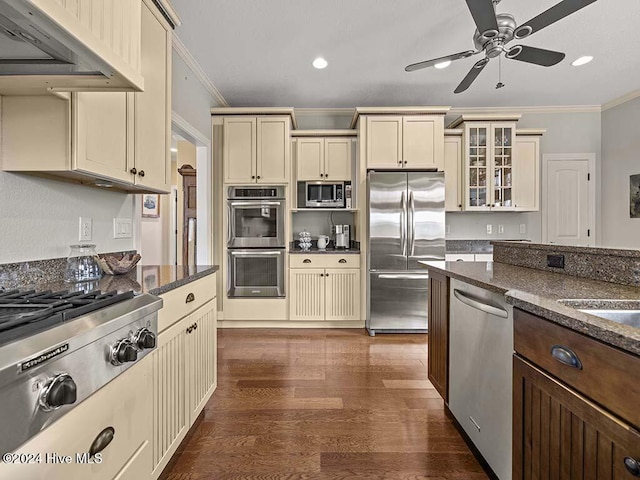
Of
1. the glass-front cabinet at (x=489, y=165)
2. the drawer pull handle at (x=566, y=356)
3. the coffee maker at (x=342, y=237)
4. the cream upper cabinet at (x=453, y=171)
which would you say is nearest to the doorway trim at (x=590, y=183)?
the glass-front cabinet at (x=489, y=165)

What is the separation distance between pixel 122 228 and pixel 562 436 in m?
2.30

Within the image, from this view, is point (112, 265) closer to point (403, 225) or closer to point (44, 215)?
point (44, 215)

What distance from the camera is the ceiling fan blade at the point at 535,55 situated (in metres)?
2.21

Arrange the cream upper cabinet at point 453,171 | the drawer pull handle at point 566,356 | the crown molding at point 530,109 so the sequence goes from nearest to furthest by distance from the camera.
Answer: the drawer pull handle at point 566,356 → the cream upper cabinet at point 453,171 → the crown molding at point 530,109

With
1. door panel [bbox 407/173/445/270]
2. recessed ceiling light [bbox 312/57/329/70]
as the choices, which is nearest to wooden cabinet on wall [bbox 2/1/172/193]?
recessed ceiling light [bbox 312/57/329/70]

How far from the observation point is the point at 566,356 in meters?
0.91

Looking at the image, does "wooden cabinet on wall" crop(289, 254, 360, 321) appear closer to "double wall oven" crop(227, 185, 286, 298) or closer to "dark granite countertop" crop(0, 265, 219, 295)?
"double wall oven" crop(227, 185, 286, 298)

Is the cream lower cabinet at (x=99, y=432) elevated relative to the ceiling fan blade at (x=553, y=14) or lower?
lower

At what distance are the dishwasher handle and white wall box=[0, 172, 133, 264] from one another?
1968 mm

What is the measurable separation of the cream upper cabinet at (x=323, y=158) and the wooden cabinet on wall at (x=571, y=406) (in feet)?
9.98

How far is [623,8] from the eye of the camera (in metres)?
2.39

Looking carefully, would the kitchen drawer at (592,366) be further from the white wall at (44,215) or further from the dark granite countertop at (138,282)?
the white wall at (44,215)

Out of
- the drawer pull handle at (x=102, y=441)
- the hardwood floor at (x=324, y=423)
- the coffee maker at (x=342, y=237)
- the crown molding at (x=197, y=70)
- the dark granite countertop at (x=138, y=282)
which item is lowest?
the hardwood floor at (x=324, y=423)

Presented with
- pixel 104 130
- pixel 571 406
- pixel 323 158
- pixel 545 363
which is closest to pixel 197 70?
pixel 323 158
